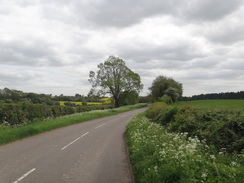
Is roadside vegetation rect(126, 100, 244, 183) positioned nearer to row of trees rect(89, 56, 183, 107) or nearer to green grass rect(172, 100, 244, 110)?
green grass rect(172, 100, 244, 110)

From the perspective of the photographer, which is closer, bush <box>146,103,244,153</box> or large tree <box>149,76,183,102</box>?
bush <box>146,103,244,153</box>

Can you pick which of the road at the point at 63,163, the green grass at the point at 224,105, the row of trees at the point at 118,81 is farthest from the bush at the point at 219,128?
the row of trees at the point at 118,81

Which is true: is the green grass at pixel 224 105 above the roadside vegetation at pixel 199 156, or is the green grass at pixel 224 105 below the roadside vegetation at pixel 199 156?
above

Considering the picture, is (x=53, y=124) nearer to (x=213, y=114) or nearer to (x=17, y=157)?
(x=17, y=157)

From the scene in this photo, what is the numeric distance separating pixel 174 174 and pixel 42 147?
748cm

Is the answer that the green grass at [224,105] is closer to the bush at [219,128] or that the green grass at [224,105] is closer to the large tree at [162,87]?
the bush at [219,128]

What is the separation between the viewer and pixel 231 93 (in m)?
73.1

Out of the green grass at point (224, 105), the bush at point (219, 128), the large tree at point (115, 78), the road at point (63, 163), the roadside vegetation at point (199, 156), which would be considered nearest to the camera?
the roadside vegetation at point (199, 156)

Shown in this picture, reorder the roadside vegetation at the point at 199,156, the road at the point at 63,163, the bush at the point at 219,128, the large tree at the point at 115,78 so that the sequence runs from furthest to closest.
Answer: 1. the large tree at the point at 115,78
2. the bush at the point at 219,128
3. the road at the point at 63,163
4. the roadside vegetation at the point at 199,156

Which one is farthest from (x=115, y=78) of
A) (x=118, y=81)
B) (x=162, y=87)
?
(x=162, y=87)

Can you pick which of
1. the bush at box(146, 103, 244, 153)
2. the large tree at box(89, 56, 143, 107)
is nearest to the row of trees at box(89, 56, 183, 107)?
the large tree at box(89, 56, 143, 107)

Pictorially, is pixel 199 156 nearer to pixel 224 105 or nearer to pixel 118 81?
pixel 224 105

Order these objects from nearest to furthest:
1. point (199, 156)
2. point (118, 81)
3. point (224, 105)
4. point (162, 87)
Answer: point (199, 156) < point (224, 105) < point (118, 81) < point (162, 87)

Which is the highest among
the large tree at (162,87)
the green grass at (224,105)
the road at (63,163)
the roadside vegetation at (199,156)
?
the large tree at (162,87)
